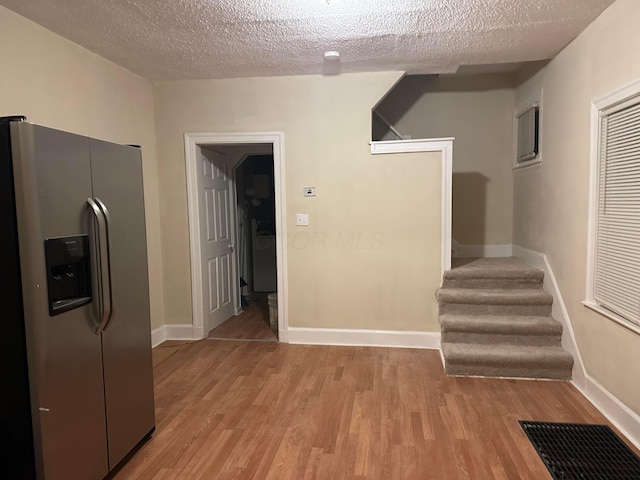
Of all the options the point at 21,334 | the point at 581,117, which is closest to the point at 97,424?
the point at 21,334

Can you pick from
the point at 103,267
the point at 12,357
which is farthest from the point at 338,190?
the point at 12,357

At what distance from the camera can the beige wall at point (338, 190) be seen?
13.1ft

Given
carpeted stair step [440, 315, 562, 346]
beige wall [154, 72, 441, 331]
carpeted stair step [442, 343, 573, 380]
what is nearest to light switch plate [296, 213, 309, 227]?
beige wall [154, 72, 441, 331]

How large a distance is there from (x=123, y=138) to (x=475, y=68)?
3.74 metres

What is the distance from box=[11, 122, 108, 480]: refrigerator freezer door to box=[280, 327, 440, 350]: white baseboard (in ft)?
7.86

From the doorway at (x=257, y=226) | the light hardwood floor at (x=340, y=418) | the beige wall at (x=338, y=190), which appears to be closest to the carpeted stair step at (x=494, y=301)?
the beige wall at (x=338, y=190)

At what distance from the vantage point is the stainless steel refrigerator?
169 centimetres

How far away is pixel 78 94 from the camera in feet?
10.5

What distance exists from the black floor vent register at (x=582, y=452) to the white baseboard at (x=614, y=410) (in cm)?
8

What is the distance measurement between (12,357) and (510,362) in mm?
3281

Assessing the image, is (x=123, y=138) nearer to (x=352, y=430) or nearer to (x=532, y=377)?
(x=352, y=430)

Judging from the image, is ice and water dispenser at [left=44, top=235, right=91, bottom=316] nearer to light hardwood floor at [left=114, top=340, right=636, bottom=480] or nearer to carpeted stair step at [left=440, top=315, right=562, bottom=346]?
light hardwood floor at [left=114, top=340, right=636, bottom=480]

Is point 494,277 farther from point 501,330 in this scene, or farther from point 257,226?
point 257,226

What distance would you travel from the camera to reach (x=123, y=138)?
3762 millimetres
